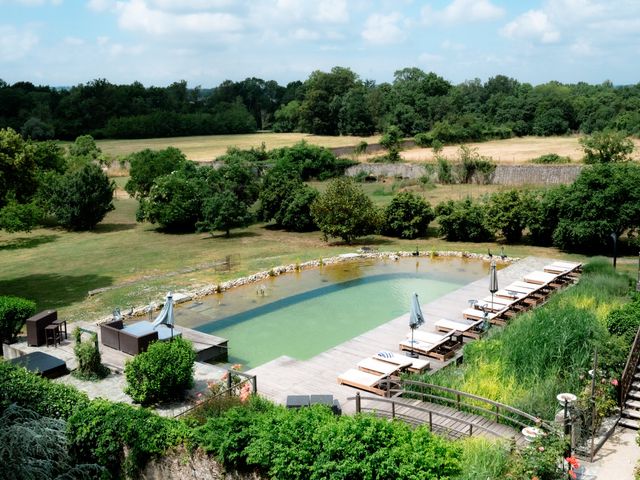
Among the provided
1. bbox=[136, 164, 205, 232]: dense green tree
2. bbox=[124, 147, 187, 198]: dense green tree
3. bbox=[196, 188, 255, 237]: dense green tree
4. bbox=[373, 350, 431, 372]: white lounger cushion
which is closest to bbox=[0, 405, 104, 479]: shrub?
bbox=[373, 350, 431, 372]: white lounger cushion

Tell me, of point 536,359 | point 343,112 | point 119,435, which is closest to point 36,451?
point 119,435

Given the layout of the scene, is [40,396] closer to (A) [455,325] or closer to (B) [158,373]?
(B) [158,373]

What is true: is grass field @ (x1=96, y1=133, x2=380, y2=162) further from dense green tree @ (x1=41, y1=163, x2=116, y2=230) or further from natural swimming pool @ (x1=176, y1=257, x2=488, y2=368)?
natural swimming pool @ (x1=176, y1=257, x2=488, y2=368)

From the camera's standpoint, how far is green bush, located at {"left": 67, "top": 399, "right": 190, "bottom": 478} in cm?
1019

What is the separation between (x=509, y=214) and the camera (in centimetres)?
2753

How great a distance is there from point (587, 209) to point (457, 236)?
6273mm

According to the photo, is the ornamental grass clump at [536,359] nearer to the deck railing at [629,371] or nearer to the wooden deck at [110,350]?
the deck railing at [629,371]

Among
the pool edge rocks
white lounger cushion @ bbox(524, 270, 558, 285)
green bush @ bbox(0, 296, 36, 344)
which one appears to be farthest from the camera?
the pool edge rocks

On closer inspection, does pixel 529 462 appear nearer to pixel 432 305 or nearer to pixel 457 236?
pixel 432 305

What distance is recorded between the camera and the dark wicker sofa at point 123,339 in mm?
14992

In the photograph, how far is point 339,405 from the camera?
12141 mm

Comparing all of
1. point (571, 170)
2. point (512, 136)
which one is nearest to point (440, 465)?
point (571, 170)

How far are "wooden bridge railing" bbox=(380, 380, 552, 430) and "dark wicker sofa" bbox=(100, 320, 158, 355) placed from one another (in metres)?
6.20

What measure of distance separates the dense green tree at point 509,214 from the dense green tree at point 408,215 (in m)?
3.08
